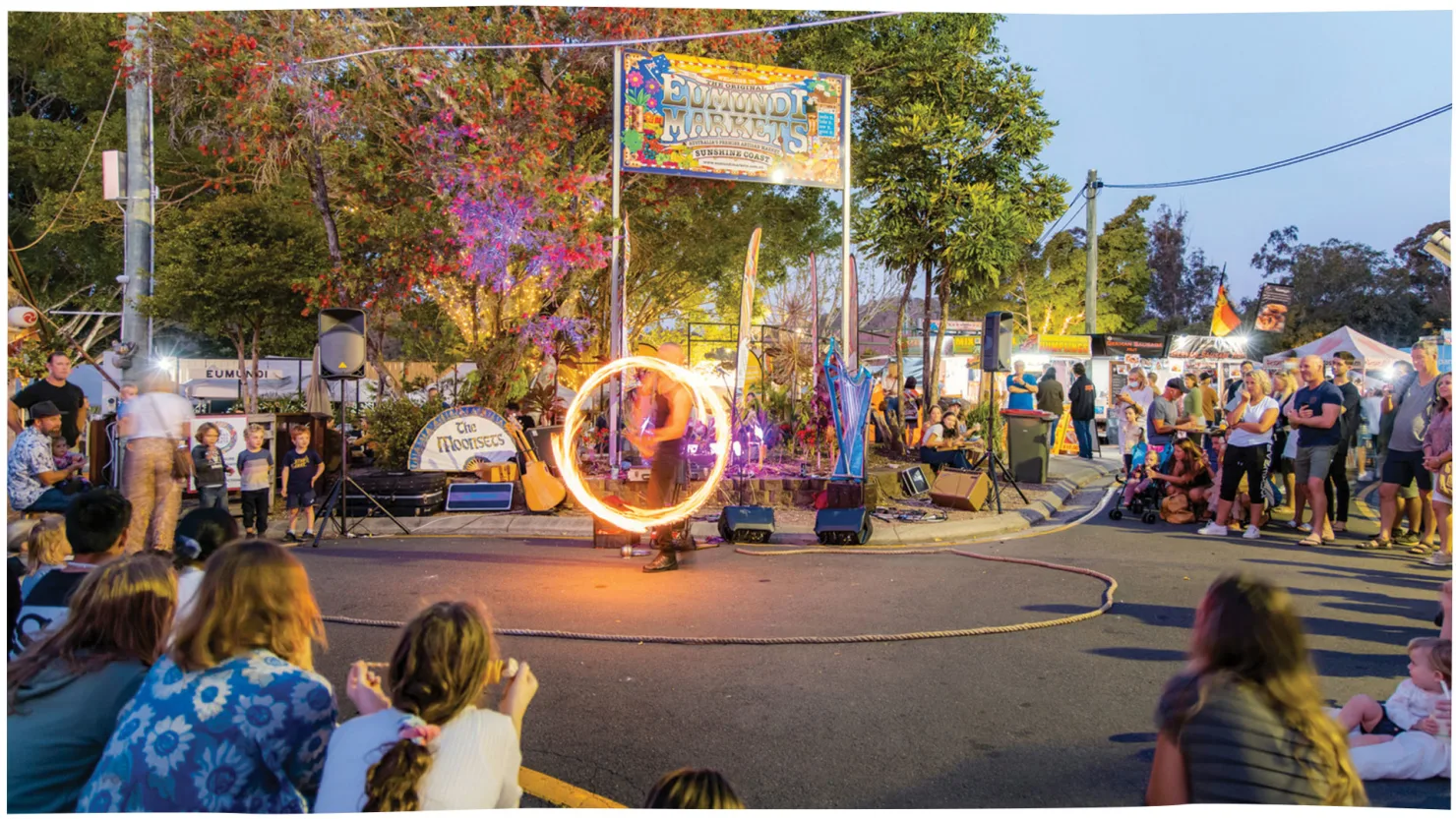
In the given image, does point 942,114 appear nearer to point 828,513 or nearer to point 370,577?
point 828,513

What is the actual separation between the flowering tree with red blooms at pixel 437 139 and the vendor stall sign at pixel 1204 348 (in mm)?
17085

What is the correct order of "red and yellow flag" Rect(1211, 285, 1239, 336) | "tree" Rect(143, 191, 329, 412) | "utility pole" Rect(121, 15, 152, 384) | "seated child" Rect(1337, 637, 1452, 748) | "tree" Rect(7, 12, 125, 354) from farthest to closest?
"red and yellow flag" Rect(1211, 285, 1239, 336) < "tree" Rect(7, 12, 125, 354) < "tree" Rect(143, 191, 329, 412) < "utility pole" Rect(121, 15, 152, 384) < "seated child" Rect(1337, 637, 1452, 748)

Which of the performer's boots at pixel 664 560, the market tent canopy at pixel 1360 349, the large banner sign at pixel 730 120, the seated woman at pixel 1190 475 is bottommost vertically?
the performer's boots at pixel 664 560

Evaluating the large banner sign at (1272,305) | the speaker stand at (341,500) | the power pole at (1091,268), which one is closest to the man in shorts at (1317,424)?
the speaker stand at (341,500)

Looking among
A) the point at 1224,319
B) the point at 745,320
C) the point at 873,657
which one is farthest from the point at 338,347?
the point at 1224,319

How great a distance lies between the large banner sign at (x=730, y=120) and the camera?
44.1ft

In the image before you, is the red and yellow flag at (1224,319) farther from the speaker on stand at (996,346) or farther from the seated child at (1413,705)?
the seated child at (1413,705)

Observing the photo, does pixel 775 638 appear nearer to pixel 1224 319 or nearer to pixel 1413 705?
pixel 1413 705

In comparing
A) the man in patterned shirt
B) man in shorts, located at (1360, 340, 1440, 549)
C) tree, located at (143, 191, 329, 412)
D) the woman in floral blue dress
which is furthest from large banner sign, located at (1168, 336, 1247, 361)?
the woman in floral blue dress

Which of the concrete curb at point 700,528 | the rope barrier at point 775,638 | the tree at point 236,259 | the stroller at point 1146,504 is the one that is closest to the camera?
the rope barrier at point 775,638

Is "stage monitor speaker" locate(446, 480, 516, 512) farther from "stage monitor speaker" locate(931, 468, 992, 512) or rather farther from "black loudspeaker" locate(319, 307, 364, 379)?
"stage monitor speaker" locate(931, 468, 992, 512)

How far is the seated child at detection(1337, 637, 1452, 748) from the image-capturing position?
3.98 metres

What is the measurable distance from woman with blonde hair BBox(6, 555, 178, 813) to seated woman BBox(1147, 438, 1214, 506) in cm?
1082

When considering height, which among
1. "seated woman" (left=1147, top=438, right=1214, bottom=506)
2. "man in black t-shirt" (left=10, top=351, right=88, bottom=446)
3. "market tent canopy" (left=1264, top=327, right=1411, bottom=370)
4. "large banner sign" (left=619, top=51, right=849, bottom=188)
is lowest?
"seated woman" (left=1147, top=438, right=1214, bottom=506)
